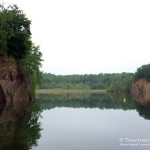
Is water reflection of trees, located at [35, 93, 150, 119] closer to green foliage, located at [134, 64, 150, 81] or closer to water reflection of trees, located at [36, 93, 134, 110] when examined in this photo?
water reflection of trees, located at [36, 93, 134, 110]

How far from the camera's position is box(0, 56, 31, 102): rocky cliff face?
57312 millimetres

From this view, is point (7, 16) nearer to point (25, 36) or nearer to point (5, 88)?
point (25, 36)

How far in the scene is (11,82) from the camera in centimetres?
6091

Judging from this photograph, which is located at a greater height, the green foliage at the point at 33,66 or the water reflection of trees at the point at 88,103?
the green foliage at the point at 33,66

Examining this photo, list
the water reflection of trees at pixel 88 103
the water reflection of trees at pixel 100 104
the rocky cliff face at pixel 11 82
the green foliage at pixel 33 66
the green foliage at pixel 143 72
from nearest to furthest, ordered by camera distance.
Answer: the water reflection of trees at pixel 100 104, the rocky cliff face at pixel 11 82, the water reflection of trees at pixel 88 103, the green foliage at pixel 33 66, the green foliage at pixel 143 72

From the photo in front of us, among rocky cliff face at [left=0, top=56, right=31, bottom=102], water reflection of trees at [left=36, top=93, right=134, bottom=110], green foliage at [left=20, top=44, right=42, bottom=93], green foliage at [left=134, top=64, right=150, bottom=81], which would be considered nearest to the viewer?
rocky cliff face at [left=0, top=56, right=31, bottom=102]

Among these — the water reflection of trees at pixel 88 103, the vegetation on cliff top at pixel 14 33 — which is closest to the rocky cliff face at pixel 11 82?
the vegetation on cliff top at pixel 14 33

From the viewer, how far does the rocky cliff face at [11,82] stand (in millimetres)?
57312

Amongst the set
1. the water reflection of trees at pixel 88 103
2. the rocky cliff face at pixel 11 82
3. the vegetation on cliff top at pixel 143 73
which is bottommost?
the water reflection of trees at pixel 88 103

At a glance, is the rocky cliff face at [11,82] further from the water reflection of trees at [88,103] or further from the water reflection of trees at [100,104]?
the water reflection of trees at [88,103]

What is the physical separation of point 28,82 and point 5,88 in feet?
45.5

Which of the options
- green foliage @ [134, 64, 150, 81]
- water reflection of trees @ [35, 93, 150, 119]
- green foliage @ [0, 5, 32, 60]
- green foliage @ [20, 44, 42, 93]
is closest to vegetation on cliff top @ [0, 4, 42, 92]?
green foliage @ [0, 5, 32, 60]

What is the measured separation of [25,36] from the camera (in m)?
58.4

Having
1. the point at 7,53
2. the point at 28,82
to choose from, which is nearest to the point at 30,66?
the point at 28,82
